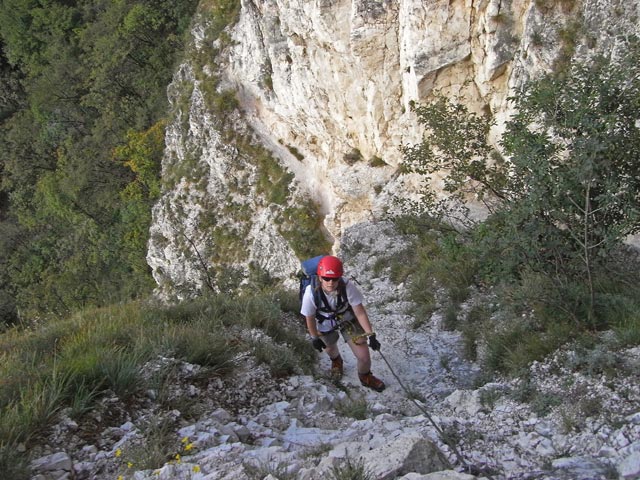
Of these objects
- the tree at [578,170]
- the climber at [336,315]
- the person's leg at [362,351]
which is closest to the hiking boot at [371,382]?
the climber at [336,315]

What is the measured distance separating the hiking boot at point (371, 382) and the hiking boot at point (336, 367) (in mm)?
230

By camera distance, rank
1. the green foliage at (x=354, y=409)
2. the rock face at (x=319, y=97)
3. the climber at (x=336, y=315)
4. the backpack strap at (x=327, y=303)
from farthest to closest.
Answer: the rock face at (x=319, y=97), the backpack strap at (x=327, y=303), the climber at (x=336, y=315), the green foliage at (x=354, y=409)

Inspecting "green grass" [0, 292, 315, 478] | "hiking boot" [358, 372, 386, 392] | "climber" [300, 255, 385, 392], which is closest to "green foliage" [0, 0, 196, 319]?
"green grass" [0, 292, 315, 478]

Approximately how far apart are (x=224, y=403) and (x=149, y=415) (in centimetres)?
67

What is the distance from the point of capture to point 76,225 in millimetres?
25703

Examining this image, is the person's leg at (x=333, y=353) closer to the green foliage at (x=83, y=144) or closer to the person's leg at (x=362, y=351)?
the person's leg at (x=362, y=351)

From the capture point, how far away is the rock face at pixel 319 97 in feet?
31.0

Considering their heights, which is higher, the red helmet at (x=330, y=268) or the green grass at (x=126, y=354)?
the red helmet at (x=330, y=268)

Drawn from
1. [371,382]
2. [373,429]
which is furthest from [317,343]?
[373,429]

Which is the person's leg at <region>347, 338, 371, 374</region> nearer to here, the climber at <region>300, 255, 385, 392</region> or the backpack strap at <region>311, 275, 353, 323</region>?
the climber at <region>300, 255, 385, 392</region>

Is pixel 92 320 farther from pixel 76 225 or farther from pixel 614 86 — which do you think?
pixel 76 225

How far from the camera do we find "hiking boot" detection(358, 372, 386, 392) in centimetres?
515

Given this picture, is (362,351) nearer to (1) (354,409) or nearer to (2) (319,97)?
(1) (354,409)

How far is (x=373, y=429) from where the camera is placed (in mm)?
3850
